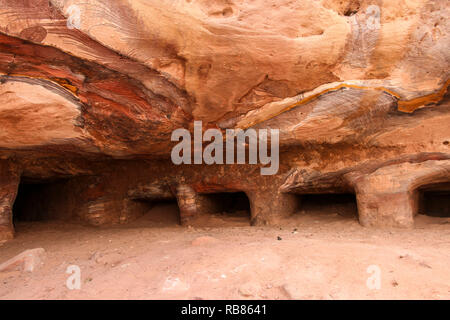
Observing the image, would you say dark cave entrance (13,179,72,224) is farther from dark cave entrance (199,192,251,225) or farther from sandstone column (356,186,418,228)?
sandstone column (356,186,418,228)

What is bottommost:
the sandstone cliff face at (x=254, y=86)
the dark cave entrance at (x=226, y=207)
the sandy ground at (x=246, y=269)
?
the sandy ground at (x=246, y=269)

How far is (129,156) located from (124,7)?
7.79 feet

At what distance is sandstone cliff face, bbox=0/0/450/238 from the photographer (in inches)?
98.7

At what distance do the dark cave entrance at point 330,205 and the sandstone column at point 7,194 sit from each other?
3846mm

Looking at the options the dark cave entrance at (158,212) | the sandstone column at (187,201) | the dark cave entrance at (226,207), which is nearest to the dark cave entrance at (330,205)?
the dark cave entrance at (226,207)

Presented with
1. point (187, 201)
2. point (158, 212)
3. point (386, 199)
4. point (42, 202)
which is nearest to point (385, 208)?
point (386, 199)

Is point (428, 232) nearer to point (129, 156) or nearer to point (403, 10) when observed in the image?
point (403, 10)

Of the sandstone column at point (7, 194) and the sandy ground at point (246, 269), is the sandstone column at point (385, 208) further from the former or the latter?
the sandstone column at point (7, 194)

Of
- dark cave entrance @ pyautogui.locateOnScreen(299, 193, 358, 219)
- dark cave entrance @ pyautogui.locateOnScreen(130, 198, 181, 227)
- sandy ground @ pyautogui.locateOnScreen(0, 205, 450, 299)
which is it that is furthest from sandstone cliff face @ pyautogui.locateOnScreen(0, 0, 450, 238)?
dark cave entrance @ pyautogui.locateOnScreen(130, 198, 181, 227)

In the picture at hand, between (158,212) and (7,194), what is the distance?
7.19 feet

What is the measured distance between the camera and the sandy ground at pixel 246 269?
5.48 feet

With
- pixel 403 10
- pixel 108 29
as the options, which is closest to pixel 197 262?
pixel 108 29

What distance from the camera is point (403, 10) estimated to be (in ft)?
8.71

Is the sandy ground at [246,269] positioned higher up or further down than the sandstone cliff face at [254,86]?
further down
